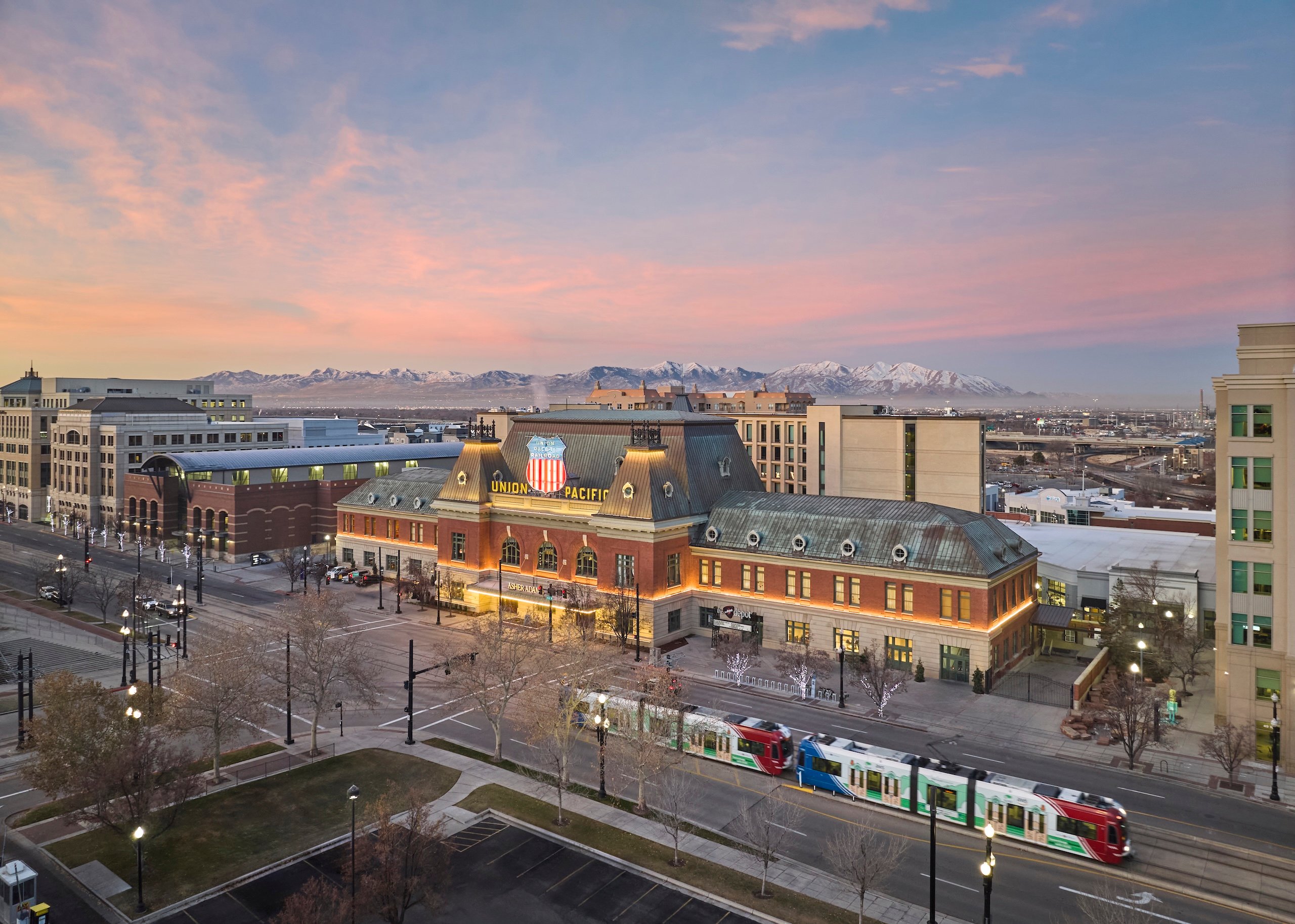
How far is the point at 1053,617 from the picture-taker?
68688 millimetres

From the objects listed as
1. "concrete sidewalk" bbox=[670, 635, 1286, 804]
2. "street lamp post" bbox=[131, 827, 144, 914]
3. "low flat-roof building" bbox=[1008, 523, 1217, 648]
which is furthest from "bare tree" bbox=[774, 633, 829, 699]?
"street lamp post" bbox=[131, 827, 144, 914]

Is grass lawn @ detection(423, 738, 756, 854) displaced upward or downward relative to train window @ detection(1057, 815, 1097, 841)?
downward

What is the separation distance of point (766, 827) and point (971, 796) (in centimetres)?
1255

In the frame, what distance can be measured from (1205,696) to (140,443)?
146368mm

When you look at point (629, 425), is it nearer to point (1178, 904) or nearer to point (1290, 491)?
point (1290, 491)

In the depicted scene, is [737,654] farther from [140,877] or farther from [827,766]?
[140,877]

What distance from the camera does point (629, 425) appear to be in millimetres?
84062

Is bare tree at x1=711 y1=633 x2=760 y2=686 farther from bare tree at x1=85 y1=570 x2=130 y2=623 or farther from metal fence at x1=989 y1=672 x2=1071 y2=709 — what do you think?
bare tree at x1=85 y1=570 x2=130 y2=623

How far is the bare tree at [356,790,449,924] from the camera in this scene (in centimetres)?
2883

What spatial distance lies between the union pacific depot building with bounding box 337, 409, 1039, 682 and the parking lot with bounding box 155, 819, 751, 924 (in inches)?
1367

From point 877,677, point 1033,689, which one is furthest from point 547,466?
point 1033,689

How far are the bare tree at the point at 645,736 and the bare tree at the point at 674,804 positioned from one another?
71 cm

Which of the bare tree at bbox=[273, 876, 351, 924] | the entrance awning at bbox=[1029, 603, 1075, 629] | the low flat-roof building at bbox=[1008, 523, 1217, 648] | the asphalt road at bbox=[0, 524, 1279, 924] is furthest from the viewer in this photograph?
the entrance awning at bbox=[1029, 603, 1075, 629]

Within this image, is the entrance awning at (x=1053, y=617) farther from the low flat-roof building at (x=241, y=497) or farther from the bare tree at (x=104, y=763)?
the low flat-roof building at (x=241, y=497)
